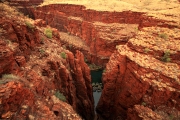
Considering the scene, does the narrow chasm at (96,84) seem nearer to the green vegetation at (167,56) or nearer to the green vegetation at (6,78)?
the green vegetation at (167,56)

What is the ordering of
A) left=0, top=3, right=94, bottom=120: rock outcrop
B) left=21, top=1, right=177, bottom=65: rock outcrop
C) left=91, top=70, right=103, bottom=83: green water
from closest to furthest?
left=0, top=3, right=94, bottom=120: rock outcrop
left=91, top=70, right=103, bottom=83: green water
left=21, top=1, right=177, bottom=65: rock outcrop

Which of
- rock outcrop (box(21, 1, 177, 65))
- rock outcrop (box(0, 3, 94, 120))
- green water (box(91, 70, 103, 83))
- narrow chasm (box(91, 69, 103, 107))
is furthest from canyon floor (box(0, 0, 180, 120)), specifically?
rock outcrop (box(21, 1, 177, 65))

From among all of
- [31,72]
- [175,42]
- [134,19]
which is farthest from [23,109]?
[134,19]

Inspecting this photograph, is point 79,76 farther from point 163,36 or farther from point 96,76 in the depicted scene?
point 96,76

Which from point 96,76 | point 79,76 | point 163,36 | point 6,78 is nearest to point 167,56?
point 163,36

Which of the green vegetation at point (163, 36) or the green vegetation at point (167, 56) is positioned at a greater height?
the green vegetation at point (163, 36)

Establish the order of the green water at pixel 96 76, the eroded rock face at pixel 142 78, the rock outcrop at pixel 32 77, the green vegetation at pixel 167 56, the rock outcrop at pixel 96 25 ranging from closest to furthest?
the rock outcrop at pixel 32 77 < the eroded rock face at pixel 142 78 < the green vegetation at pixel 167 56 < the green water at pixel 96 76 < the rock outcrop at pixel 96 25

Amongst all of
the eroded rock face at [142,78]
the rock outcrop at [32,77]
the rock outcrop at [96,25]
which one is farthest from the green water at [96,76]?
the rock outcrop at [32,77]

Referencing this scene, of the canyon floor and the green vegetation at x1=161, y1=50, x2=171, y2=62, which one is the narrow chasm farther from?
the green vegetation at x1=161, y1=50, x2=171, y2=62
